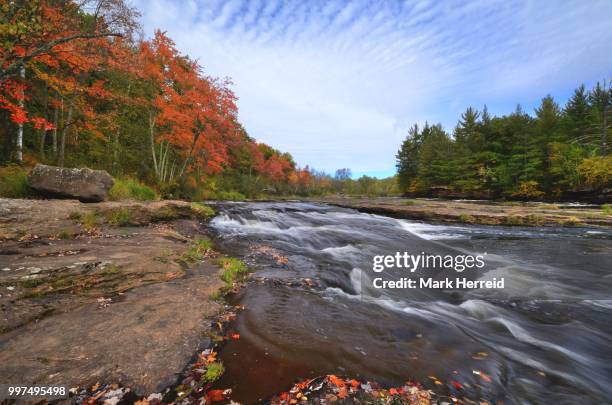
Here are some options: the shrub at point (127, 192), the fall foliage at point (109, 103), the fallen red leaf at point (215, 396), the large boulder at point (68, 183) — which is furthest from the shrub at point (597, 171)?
the large boulder at point (68, 183)

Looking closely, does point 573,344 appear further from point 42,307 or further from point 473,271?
point 42,307

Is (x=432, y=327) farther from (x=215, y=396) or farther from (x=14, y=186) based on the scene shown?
(x=14, y=186)

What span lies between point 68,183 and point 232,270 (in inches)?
290

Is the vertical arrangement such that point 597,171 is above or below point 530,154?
below

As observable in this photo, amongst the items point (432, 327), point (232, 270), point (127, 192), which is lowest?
point (432, 327)

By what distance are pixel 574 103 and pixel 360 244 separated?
162 feet

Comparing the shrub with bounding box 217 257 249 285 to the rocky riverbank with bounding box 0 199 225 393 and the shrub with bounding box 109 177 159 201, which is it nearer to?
the rocky riverbank with bounding box 0 199 225 393

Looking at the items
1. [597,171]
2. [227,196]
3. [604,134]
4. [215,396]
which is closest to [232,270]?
[215,396]

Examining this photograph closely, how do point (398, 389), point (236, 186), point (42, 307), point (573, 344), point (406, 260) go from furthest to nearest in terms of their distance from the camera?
1. point (236, 186)
2. point (406, 260)
3. point (573, 344)
4. point (42, 307)
5. point (398, 389)

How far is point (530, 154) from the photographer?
33.1 m

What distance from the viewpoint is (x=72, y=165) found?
14.1 m

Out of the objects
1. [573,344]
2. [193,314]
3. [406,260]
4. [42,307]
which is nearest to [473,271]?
[406,260]
